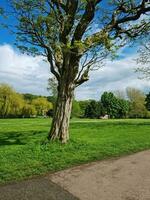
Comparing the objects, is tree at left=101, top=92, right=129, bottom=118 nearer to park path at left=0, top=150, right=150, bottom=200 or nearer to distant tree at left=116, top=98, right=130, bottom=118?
distant tree at left=116, top=98, right=130, bottom=118

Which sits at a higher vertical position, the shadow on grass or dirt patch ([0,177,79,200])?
the shadow on grass

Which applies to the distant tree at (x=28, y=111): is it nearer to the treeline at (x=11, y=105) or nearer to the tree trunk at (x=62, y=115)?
the treeline at (x=11, y=105)

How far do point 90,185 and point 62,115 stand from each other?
647 centimetres

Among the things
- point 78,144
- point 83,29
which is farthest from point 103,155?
point 83,29

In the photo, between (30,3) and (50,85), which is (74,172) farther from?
(50,85)

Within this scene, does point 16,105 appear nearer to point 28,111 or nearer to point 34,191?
point 28,111

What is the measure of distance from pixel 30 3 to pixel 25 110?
85106 mm

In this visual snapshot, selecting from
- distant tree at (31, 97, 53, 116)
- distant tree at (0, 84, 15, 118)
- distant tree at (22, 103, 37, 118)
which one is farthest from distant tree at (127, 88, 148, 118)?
distant tree at (0, 84, 15, 118)

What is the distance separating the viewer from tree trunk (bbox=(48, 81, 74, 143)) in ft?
44.9

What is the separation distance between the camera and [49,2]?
48.7 ft

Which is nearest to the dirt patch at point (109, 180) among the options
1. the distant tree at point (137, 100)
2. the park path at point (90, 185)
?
the park path at point (90, 185)

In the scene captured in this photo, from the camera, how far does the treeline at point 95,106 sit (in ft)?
290

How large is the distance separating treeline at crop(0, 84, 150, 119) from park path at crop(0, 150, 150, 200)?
7919 cm

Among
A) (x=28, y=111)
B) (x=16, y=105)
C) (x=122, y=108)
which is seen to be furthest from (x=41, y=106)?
(x=122, y=108)
